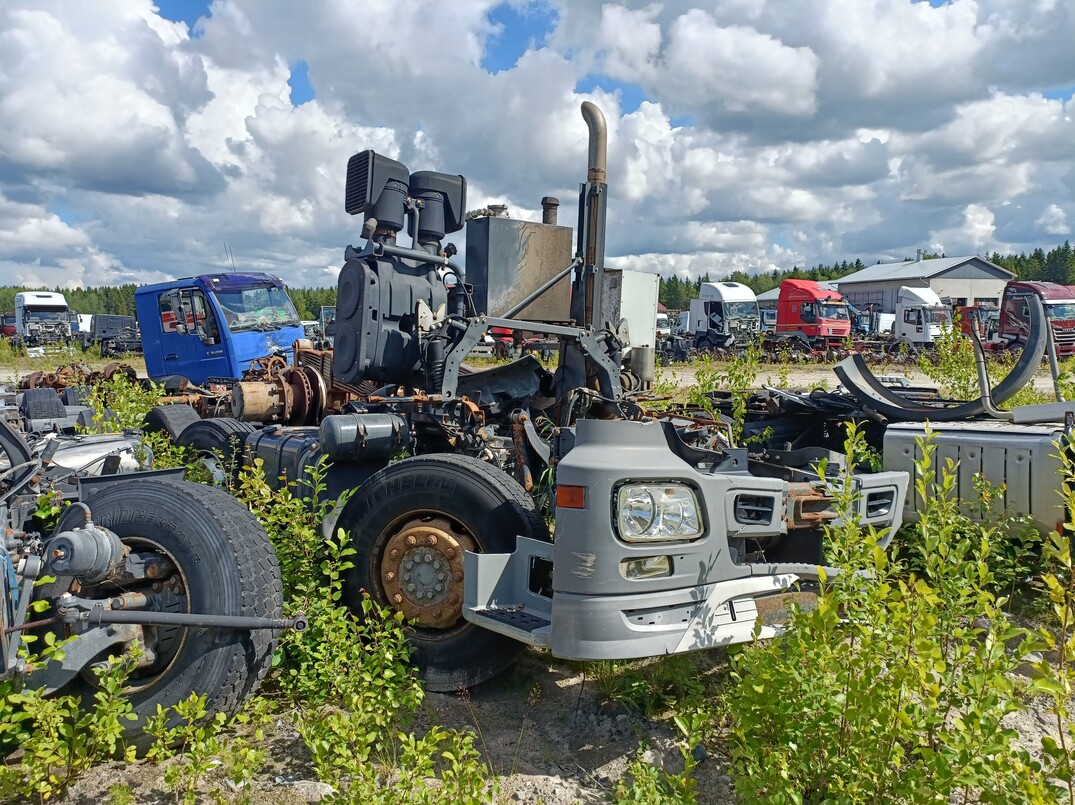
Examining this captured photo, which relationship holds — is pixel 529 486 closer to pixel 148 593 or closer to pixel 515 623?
pixel 515 623

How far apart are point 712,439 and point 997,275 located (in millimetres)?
74313

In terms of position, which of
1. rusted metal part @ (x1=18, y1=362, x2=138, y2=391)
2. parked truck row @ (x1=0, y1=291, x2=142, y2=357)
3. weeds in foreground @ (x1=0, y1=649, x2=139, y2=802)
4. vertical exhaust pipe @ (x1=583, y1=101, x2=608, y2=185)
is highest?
parked truck row @ (x1=0, y1=291, x2=142, y2=357)

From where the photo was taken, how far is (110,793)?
9.25 ft

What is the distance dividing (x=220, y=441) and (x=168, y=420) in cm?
139

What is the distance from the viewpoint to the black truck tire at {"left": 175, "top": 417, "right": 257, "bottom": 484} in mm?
6188

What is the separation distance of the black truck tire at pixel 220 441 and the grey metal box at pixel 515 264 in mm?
2278

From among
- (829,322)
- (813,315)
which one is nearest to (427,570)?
(813,315)

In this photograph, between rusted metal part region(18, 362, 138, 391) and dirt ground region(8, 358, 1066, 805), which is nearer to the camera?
dirt ground region(8, 358, 1066, 805)

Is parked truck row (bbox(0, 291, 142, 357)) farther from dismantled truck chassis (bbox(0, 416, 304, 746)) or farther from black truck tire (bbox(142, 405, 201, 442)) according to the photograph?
dismantled truck chassis (bbox(0, 416, 304, 746))

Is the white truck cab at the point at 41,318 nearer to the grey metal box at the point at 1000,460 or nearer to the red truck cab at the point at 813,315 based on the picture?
the red truck cab at the point at 813,315

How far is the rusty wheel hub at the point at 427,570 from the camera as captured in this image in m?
3.63

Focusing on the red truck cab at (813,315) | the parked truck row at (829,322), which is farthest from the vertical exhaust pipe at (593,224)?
the red truck cab at (813,315)

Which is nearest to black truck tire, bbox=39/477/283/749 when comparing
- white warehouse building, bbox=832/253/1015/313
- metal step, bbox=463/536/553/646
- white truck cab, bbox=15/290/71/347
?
metal step, bbox=463/536/553/646

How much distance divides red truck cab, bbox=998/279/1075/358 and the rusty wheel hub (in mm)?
28464
